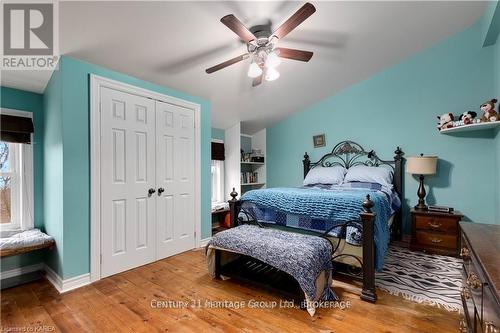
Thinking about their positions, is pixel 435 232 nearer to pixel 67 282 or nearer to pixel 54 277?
pixel 67 282

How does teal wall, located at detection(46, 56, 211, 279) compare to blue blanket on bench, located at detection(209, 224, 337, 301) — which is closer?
blue blanket on bench, located at detection(209, 224, 337, 301)

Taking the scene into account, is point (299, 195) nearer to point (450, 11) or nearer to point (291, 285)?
point (291, 285)

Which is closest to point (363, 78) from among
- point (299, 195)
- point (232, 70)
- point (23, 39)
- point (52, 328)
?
point (232, 70)

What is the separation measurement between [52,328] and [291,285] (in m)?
1.87

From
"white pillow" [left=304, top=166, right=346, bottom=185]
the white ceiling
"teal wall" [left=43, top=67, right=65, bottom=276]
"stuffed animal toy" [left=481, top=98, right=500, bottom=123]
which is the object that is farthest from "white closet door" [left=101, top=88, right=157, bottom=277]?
"stuffed animal toy" [left=481, top=98, right=500, bottom=123]

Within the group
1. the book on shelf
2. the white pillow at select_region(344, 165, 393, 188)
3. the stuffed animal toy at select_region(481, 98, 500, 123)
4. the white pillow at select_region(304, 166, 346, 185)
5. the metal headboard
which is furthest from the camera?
the book on shelf

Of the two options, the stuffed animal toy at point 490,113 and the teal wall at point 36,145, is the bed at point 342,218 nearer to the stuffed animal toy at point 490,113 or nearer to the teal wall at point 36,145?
the stuffed animal toy at point 490,113

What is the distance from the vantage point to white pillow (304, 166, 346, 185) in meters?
3.85

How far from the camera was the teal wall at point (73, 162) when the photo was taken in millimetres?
2262

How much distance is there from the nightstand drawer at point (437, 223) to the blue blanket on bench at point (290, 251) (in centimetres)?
178

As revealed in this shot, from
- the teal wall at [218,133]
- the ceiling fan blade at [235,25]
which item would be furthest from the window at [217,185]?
the ceiling fan blade at [235,25]

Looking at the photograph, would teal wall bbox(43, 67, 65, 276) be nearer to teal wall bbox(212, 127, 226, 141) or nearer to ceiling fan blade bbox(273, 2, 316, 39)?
ceiling fan blade bbox(273, 2, 316, 39)

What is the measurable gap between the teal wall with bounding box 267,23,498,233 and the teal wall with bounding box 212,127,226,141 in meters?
1.99

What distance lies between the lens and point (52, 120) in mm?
2482
